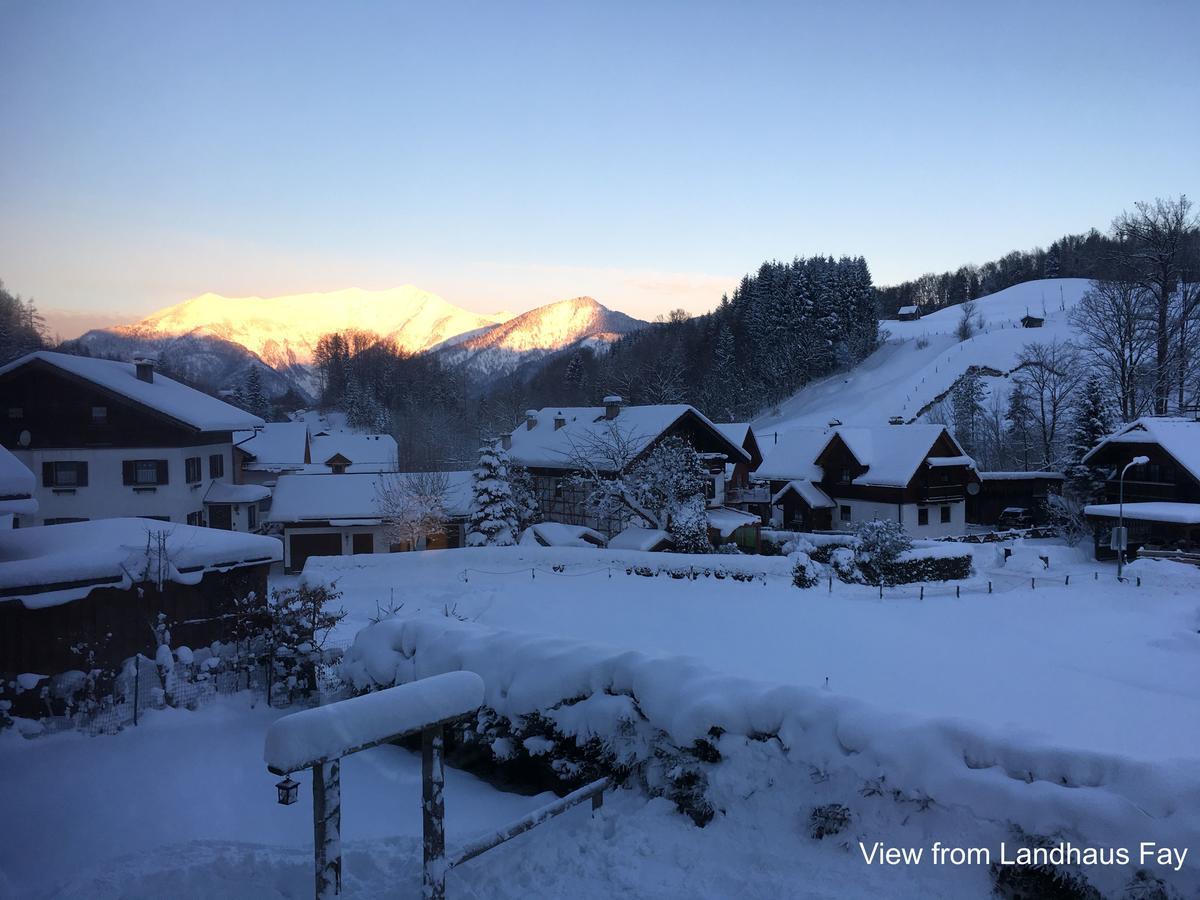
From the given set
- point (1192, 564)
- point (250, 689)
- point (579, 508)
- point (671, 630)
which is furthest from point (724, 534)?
point (250, 689)

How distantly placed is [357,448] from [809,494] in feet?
105

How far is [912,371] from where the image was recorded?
7838 cm

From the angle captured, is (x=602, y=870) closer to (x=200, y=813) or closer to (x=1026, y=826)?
(x=1026, y=826)

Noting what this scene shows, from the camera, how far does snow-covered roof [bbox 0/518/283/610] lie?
29.7ft

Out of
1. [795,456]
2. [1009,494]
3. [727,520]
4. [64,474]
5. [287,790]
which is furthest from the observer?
[795,456]

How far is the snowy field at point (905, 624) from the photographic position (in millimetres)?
12141

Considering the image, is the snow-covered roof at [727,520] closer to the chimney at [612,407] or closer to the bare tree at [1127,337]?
the chimney at [612,407]

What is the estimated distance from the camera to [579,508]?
33.2m

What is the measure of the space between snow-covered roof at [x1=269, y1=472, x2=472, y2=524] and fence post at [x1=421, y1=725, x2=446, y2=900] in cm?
2530

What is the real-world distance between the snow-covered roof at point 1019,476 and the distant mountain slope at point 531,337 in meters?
86.5

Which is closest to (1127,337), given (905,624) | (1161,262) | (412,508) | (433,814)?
(1161,262)

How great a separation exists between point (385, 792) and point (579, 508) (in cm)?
2681

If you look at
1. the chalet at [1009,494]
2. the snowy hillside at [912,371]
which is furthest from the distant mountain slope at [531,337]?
the chalet at [1009,494]

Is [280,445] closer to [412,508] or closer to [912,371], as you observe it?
[412,508]
